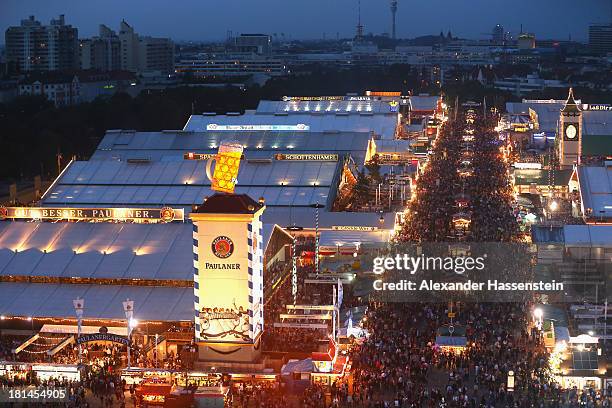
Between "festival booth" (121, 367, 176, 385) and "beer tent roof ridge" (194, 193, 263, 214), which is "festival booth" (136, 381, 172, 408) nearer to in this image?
"festival booth" (121, 367, 176, 385)

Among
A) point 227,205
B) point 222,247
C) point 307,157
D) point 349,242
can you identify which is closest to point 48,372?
point 222,247

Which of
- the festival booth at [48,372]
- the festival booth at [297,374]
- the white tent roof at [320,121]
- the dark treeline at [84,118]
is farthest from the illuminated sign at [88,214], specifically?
the white tent roof at [320,121]

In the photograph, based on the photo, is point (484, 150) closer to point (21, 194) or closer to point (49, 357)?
point (21, 194)

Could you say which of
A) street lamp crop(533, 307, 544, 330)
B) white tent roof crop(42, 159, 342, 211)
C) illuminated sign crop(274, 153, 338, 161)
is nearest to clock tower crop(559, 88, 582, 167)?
illuminated sign crop(274, 153, 338, 161)

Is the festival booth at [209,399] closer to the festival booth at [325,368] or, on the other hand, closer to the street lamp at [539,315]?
the festival booth at [325,368]

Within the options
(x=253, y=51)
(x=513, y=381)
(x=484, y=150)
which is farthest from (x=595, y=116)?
(x=253, y=51)

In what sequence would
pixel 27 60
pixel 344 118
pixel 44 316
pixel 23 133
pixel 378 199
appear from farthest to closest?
Result: 1. pixel 27 60
2. pixel 344 118
3. pixel 23 133
4. pixel 378 199
5. pixel 44 316
